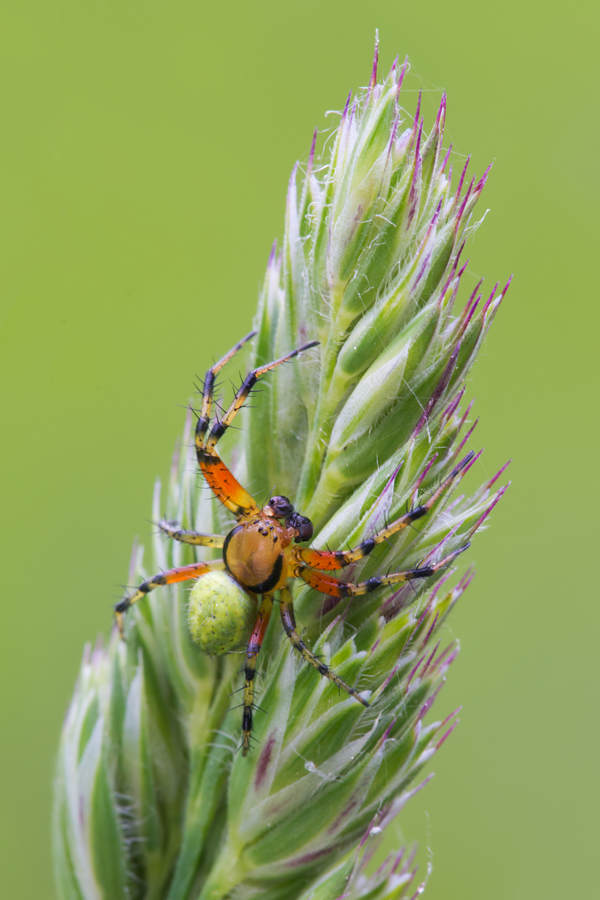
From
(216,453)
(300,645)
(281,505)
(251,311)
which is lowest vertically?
(300,645)

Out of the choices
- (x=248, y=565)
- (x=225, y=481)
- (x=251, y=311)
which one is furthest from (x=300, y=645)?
(x=251, y=311)

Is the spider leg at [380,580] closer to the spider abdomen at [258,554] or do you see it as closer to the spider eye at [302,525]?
the spider eye at [302,525]

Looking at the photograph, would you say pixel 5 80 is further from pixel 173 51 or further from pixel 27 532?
pixel 27 532

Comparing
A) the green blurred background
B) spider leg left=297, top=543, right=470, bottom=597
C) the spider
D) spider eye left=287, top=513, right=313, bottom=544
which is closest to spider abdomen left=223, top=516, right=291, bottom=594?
the spider

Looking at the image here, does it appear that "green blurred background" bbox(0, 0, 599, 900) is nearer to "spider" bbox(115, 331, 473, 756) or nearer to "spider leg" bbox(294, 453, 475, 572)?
"spider" bbox(115, 331, 473, 756)

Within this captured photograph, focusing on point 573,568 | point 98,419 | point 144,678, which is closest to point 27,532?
point 98,419

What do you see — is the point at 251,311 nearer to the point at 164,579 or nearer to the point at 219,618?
the point at 164,579
